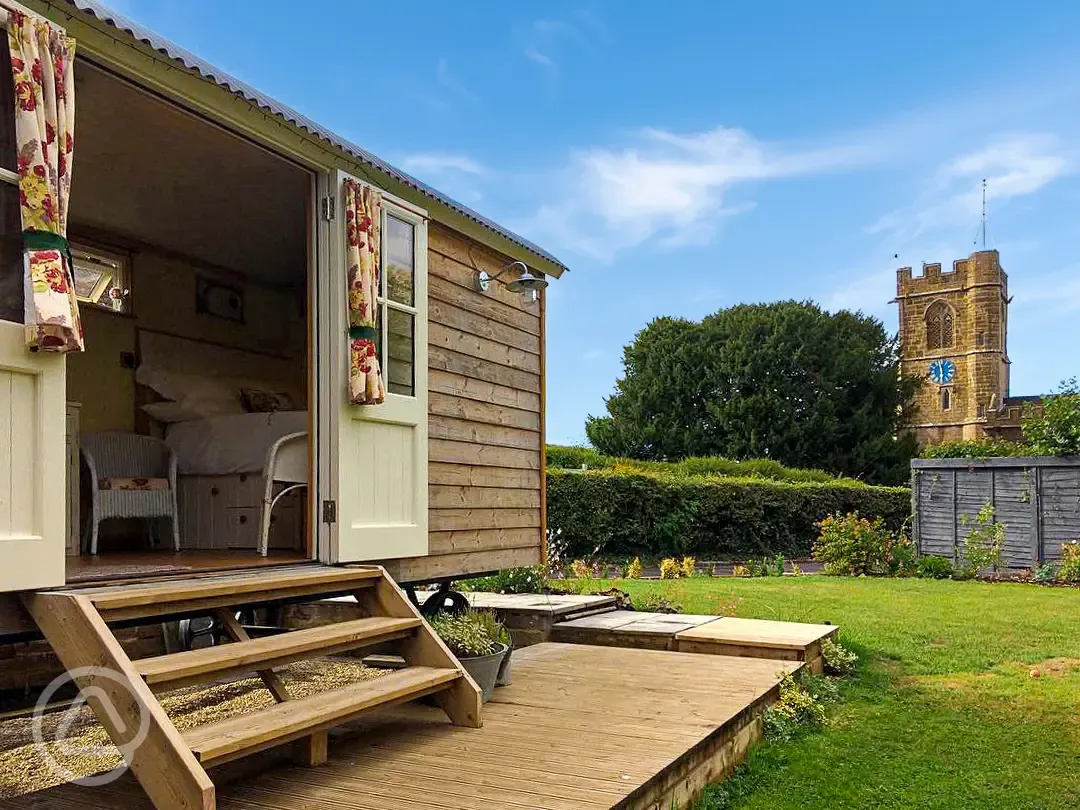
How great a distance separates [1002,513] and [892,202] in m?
22.1

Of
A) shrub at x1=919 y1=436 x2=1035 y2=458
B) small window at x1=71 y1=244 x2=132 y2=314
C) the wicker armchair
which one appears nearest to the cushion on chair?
the wicker armchair

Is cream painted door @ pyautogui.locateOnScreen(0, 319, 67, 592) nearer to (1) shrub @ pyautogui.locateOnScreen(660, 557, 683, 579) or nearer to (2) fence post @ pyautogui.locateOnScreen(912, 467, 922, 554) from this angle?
(1) shrub @ pyautogui.locateOnScreen(660, 557, 683, 579)

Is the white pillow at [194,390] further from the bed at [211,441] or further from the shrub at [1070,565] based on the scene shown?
the shrub at [1070,565]

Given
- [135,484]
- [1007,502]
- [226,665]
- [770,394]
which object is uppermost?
[770,394]

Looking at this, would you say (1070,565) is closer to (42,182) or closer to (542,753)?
(542,753)

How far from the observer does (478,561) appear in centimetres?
495

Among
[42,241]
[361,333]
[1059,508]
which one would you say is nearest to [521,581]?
[361,333]

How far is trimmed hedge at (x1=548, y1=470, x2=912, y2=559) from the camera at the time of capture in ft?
43.3

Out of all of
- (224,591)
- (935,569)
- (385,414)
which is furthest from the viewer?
(935,569)

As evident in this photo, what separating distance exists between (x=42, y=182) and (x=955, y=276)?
135 ft

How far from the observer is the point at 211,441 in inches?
208

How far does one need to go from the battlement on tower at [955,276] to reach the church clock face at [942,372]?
325cm

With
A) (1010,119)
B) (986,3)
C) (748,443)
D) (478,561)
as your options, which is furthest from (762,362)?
(478,561)

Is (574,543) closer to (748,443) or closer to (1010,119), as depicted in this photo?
(748,443)
